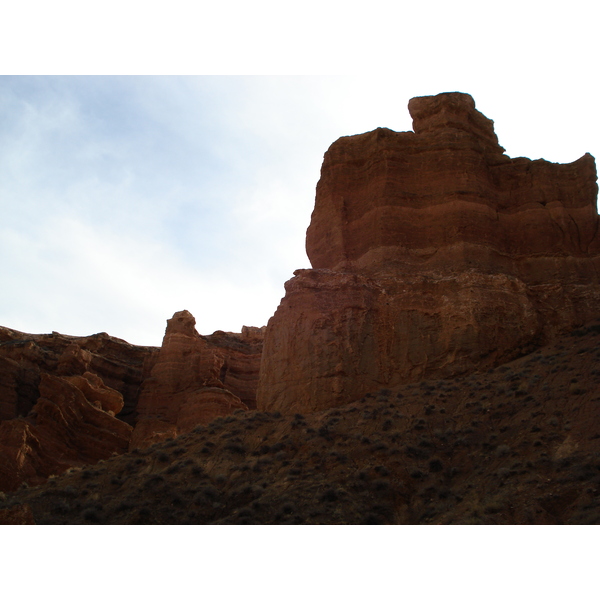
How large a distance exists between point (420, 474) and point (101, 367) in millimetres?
41787

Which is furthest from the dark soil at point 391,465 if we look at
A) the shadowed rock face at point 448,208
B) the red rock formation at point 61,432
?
the red rock formation at point 61,432

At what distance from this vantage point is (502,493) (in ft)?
52.7

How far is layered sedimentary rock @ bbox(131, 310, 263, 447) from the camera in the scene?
1940 inches

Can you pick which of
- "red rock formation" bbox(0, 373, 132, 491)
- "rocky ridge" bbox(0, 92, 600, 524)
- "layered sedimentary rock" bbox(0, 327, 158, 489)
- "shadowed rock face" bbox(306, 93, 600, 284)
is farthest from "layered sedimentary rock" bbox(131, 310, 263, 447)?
"shadowed rock face" bbox(306, 93, 600, 284)

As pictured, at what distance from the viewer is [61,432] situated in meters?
41.4

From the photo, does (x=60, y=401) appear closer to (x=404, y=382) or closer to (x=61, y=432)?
(x=61, y=432)

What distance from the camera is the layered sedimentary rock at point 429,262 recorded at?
26.8 m

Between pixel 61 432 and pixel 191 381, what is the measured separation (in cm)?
1358


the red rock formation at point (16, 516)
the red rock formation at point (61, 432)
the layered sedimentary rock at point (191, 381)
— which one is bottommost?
the red rock formation at point (16, 516)

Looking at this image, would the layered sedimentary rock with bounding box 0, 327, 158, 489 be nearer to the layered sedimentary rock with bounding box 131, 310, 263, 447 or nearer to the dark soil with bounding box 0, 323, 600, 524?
the layered sedimentary rock with bounding box 131, 310, 263, 447

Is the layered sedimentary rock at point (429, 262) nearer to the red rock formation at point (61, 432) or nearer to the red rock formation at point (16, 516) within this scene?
the red rock formation at point (16, 516)

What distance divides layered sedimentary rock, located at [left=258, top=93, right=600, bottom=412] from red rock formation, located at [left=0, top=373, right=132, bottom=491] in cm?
1688

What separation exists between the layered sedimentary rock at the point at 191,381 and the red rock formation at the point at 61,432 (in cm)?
295

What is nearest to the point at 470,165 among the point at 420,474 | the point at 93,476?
the point at 420,474
